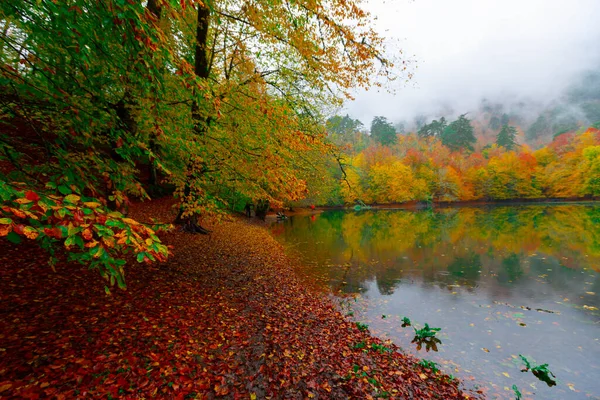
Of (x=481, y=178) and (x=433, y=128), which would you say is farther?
(x=433, y=128)

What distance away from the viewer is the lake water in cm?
569

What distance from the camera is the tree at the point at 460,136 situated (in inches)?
3994

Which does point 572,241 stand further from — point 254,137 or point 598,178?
point 598,178

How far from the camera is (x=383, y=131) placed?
115 meters

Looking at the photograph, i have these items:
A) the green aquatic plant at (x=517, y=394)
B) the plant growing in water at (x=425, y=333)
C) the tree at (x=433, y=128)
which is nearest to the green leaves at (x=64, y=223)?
the green aquatic plant at (x=517, y=394)

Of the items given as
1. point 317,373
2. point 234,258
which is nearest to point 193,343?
point 317,373

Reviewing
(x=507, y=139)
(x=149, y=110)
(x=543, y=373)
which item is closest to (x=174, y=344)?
(x=149, y=110)

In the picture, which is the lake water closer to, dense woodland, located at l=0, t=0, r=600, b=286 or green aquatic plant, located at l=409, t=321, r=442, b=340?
green aquatic plant, located at l=409, t=321, r=442, b=340

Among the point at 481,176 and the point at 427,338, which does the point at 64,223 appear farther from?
the point at 481,176

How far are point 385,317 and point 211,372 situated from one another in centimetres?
538

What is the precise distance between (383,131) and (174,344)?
120059 millimetres

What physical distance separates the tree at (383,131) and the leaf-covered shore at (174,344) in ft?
369

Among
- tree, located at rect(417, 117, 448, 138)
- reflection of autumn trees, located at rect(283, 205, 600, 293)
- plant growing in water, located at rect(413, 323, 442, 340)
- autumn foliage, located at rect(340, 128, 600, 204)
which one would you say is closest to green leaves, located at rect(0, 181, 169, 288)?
plant growing in water, located at rect(413, 323, 442, 340)

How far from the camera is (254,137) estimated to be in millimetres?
8562
